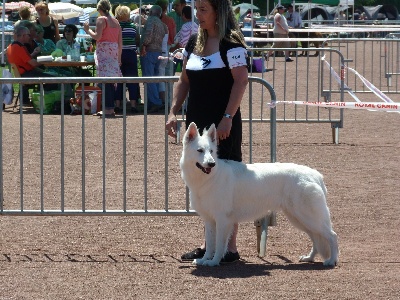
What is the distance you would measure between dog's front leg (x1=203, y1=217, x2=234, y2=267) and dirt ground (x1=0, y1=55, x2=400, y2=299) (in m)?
0.08

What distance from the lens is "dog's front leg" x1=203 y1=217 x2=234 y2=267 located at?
677cm

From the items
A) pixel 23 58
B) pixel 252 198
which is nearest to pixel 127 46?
pixel 23 58

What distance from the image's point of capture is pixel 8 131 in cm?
1499

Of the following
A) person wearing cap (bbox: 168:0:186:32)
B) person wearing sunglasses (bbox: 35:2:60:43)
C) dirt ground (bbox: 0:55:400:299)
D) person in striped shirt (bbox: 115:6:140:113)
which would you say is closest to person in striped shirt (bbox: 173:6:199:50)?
person wearing cap (bbox: 168:0:186:32)

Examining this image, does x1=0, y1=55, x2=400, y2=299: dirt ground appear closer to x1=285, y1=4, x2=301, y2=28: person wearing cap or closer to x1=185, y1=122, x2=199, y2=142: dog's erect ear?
x1=185, y1=122, x2=199, y2=142: dog's erect ear

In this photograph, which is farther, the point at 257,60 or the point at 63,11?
the point at 63,11

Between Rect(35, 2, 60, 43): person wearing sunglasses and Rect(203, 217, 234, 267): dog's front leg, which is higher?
Rect(35, 2, 60, 43): person wearing sunglasses

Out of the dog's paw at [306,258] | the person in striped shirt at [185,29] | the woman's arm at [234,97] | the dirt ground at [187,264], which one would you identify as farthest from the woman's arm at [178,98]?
the person in striped shirt at [185,29]

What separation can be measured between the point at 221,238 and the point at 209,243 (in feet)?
0.53

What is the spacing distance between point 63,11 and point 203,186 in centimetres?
3429

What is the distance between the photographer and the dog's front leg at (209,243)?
22.6ft

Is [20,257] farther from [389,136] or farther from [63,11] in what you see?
[63,11]

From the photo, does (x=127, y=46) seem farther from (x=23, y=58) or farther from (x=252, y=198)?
(x=252, y=198)

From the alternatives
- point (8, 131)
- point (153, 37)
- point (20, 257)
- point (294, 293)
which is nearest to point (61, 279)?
point (20, 257)
